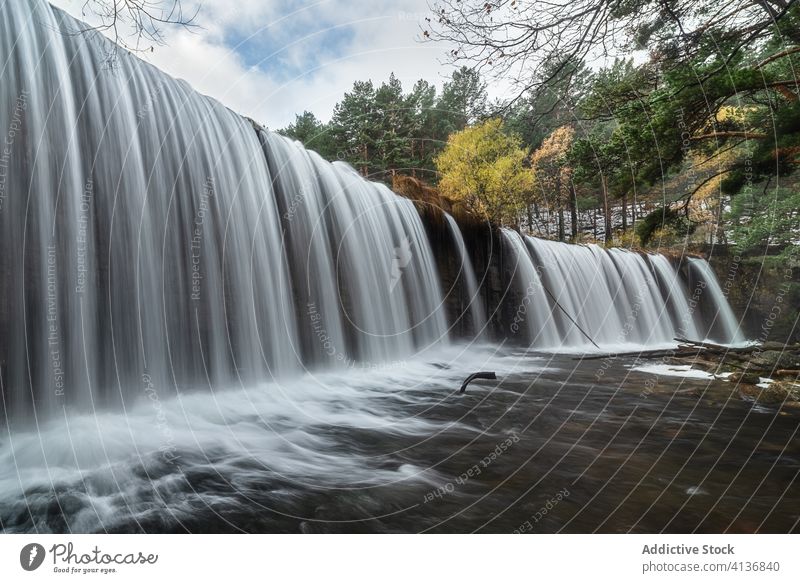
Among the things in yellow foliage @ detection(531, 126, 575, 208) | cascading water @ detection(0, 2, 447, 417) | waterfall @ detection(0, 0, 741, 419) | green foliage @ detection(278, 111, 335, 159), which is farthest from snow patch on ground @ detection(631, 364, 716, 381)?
green foliage @ detection(278, 111, 335, 159)

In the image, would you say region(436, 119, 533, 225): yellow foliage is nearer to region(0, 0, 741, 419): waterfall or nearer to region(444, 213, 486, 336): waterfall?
region(444, 213, 486, 336): waterfall

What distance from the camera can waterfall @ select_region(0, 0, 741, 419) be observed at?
361 cm

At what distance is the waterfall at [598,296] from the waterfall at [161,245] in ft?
14.7

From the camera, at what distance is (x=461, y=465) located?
3.09 m

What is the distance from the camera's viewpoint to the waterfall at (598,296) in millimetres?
12672

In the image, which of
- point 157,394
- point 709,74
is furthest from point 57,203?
point 709,74

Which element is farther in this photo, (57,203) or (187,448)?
(57,203)

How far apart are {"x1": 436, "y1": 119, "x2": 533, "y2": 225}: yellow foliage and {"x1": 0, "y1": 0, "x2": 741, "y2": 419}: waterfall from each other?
7.09 m

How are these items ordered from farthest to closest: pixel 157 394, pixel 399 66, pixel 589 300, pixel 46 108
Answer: pixel 589 300 < pixel 157 394 < pixel 46 108 < pixel 399 66

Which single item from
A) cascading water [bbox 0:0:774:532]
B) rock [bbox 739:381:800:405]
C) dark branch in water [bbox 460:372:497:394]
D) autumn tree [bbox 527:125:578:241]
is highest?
autumn tree [bbox 527:125:578:241]

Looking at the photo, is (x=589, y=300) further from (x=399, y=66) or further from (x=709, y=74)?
(x=399, y=66)

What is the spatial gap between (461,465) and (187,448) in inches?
87.9

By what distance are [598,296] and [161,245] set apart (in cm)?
1316

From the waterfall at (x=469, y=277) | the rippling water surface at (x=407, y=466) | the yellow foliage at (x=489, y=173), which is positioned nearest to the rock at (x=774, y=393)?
the rippling water surface at (x=407, y=466)
